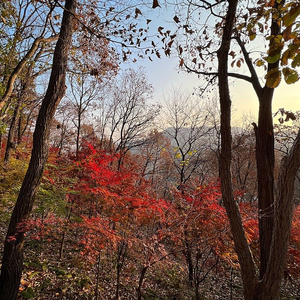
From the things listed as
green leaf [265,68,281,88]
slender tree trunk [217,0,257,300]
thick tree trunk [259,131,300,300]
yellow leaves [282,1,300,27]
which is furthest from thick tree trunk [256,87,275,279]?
yellow leaves [282,1,300,27]

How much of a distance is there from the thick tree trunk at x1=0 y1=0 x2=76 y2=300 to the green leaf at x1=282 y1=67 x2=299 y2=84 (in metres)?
3.71

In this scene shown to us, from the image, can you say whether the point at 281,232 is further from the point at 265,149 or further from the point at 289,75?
the point at 289,75

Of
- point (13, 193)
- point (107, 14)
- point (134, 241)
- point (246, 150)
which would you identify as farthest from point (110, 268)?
point (246, 150)

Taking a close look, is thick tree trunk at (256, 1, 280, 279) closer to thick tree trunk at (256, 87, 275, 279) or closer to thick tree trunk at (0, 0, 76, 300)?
thick tree trunk at (256, 87, 275, 279)

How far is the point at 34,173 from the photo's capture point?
3496mm

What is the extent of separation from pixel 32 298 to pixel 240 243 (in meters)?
4.61

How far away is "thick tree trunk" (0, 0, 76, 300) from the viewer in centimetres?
314

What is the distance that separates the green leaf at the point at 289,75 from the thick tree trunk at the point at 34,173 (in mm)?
3712

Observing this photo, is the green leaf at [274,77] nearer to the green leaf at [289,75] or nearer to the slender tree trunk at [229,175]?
the green leaf at [289,75]

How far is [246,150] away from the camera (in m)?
15.2

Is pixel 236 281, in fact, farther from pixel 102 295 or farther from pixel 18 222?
pixel 18 222

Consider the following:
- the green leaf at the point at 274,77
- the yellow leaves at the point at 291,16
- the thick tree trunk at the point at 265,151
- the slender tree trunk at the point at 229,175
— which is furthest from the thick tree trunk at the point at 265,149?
the yellow leaves at the point at 291,16

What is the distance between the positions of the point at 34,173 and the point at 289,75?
12.8 ft

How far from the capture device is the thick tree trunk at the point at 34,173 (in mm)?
3141
